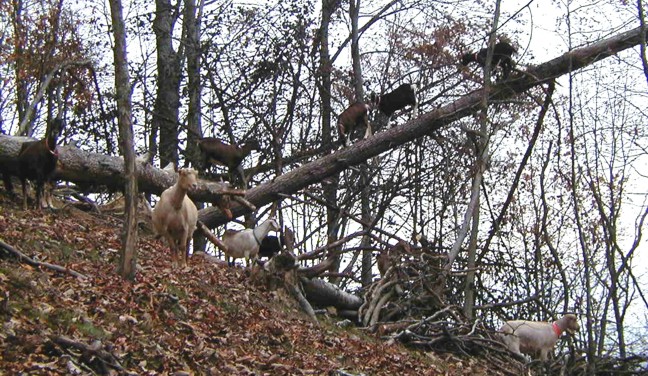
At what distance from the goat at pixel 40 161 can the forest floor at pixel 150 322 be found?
1.33 feet

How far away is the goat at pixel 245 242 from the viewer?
12.7m

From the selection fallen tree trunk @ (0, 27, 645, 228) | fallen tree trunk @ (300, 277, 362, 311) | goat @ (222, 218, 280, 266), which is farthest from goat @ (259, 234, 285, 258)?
fallen tree trunk @ (300, 277, 362, 311)

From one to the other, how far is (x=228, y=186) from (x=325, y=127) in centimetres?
707

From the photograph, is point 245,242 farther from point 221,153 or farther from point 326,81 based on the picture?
point 326,81

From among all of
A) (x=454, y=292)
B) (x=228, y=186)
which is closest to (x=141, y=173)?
(x=228, y=186)

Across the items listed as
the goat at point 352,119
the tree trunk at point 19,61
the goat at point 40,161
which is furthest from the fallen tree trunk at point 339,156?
the tree trunk at point 19,61

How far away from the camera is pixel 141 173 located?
1352 cm

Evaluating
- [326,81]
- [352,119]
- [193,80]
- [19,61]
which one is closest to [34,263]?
[352,119]

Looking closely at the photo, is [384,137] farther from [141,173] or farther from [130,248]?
[130,248]

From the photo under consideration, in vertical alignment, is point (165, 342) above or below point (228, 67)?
below

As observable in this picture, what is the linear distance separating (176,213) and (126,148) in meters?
1.78

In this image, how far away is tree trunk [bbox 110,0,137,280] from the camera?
8523 mm

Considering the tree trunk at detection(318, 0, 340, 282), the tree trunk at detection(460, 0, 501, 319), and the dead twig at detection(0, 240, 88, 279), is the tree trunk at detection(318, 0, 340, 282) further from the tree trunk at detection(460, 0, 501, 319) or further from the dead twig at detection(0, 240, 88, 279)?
the dead twig at detection(0, 240, 88, 279)

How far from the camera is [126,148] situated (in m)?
8.68
